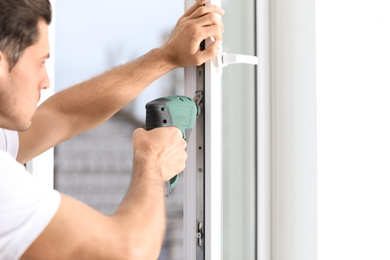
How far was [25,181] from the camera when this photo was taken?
0.83 m

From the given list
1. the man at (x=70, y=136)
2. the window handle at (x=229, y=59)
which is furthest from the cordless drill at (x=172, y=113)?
the window handle at (x=229, y=59)

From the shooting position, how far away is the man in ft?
2.72

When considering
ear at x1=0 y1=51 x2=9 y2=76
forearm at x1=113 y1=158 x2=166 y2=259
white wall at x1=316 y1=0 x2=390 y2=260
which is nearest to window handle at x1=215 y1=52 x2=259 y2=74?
white wall at x1=316 y1=0 x2=390 y2=260

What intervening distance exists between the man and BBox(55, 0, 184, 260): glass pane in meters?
0.09

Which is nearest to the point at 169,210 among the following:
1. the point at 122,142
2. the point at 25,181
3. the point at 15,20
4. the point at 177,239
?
the point at 177,239

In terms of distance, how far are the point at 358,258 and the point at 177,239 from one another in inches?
23.4

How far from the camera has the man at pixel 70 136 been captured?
828mm

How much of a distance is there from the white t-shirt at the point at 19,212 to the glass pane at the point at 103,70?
0.54 meters

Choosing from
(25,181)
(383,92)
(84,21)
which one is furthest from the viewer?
(383,92)

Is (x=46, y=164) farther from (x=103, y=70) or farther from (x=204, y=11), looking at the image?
(x=204, y=11)

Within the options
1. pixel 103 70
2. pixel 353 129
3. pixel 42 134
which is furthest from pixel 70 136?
pixel 353 129

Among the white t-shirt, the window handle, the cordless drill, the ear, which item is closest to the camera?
the white t-shirt

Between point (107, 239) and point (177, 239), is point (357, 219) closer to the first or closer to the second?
point (177, 239)

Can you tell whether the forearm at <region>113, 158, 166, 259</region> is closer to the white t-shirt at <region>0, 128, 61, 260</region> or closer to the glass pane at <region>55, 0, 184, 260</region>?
the white t-shirt at <region>0, 128, 61, 260</region>
